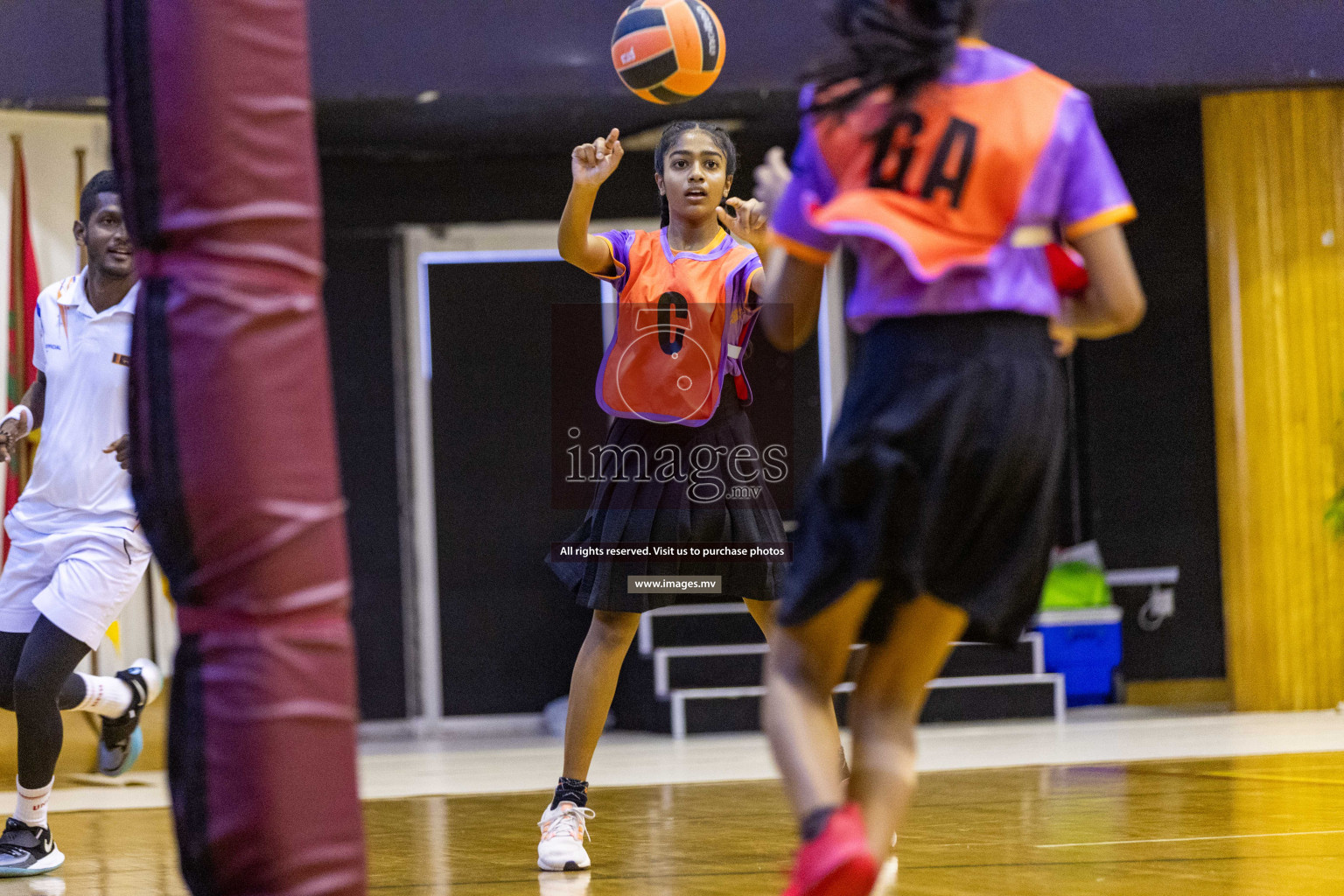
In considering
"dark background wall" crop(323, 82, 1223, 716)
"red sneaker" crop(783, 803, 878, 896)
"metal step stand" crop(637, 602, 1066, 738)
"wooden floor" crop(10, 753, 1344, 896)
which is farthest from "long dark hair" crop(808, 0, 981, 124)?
"dark background wall" crop(323, 82, 1223, 716)

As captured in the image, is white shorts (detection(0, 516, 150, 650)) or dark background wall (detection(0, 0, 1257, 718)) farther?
dark background wall (detection(0, 0, 1257, 718))

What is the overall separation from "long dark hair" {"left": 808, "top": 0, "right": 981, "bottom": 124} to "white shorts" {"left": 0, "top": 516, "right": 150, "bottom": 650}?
2.45m

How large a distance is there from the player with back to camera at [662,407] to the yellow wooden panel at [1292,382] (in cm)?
442

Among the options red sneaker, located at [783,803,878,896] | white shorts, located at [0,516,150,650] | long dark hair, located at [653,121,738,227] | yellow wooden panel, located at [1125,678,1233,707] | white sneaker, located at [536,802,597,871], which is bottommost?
yellow wooden panel, located at [1125,678,1233,707]

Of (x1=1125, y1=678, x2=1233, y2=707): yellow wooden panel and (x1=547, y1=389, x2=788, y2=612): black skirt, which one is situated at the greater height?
(x1=547, y1=389, x2=788, y2=612): black skirt

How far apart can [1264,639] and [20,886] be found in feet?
19.0

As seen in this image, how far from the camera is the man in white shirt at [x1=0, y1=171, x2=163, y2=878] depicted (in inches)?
139

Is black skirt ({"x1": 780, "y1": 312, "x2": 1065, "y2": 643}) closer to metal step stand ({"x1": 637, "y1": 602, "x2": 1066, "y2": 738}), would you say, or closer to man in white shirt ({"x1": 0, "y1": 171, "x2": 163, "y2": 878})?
man in white shirt ({"x1": 0, "y1": 171, "x2": 163, "y2": 878})

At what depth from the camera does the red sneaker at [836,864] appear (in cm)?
161

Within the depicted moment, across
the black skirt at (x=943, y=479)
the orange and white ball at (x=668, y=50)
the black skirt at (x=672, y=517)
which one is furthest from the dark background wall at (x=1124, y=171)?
the black skirt at (x=943, y=479)

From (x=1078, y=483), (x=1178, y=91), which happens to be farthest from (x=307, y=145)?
(x=1078, y=483)

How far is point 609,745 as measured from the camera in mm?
6836

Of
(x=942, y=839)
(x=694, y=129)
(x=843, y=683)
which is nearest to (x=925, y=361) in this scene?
(x=694, y=129)

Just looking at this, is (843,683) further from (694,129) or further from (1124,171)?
(694,129)
